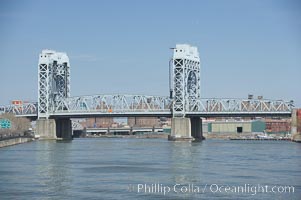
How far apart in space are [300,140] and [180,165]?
74624 mm

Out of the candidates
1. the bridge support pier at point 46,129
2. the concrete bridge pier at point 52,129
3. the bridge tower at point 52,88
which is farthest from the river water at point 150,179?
the bridge tower at point 52,88

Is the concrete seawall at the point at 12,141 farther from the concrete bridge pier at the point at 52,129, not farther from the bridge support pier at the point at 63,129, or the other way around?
the bridge support pier at the point at 63,129

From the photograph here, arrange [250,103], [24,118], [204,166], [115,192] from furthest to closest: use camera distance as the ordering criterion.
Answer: [24,118] → [250,103] → [204,166] → [115,192]

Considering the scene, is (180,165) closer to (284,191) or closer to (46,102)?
(284,191)

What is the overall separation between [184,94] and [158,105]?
9.17 meters

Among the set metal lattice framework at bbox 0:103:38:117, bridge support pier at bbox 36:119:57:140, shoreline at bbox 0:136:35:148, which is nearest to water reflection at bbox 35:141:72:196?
shoreline at bbox 0:136:35:148

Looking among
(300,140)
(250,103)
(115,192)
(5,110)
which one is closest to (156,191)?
(115,192)

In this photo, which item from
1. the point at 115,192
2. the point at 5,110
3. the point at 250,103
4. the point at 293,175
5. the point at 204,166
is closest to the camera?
the point at 115,192

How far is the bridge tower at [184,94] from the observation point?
124 meters

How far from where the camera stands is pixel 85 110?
137 metres

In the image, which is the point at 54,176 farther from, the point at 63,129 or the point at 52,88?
the point at 52,88

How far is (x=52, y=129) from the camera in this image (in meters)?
133

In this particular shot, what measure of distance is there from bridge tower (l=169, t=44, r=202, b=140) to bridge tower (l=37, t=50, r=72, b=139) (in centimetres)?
2480

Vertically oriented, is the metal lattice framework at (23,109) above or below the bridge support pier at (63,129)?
above
